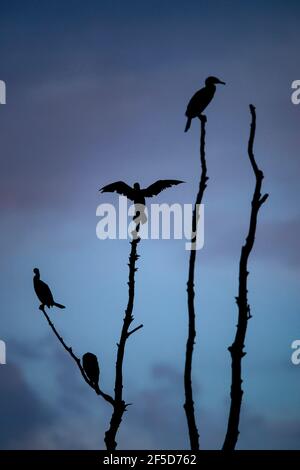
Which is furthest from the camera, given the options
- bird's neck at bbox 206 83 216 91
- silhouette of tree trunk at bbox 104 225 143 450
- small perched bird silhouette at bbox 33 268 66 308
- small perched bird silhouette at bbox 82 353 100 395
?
small perched bird silhouette at bbox 33 268 66 308

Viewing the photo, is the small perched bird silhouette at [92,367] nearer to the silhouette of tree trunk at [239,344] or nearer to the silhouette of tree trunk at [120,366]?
the silhouette of tree trunk at [120,366]

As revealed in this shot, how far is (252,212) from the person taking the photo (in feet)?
11.2

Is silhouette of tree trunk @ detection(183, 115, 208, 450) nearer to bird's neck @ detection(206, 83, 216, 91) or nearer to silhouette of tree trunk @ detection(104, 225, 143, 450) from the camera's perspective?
silhouette of tree trunk @ detection(104, 225, 143, 450)

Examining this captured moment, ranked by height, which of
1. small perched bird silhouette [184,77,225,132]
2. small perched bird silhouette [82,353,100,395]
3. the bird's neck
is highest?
the bird's neck

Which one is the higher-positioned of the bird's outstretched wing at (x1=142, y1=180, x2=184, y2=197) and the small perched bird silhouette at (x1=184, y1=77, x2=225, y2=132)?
the small perched bird silhouette at (x1=184, y1=77, x2=225, y2=132)

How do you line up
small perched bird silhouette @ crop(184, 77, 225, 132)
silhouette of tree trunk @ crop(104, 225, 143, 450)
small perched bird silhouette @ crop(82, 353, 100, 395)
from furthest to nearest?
small perched bird silhouette @ crop(82, 353, 100, 395) → small perched bird silhouette @ crop(184, 77, 225, 132) → silhouette of tree trunk @ crop(104, 225, 143, 450)

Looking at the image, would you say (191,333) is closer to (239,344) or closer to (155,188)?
(239,344)

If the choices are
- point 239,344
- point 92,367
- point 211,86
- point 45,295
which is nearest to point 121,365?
point 239,344

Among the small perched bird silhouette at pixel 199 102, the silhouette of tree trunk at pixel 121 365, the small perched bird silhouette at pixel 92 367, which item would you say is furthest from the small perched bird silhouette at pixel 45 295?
the silhouette of tree trunk at pixel 121 365

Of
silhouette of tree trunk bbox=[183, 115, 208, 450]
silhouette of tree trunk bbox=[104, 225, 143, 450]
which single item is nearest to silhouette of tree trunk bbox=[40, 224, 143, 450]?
silhouette of tree trunk bbox=[104, 225, 143, 450]
